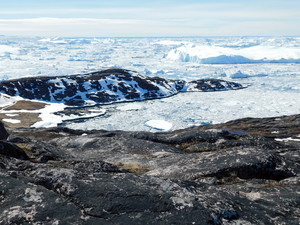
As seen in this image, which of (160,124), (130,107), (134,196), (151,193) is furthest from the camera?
Result: (130,107)

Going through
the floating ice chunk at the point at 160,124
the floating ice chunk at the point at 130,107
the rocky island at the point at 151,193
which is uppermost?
the rocky island at the point at 151,193

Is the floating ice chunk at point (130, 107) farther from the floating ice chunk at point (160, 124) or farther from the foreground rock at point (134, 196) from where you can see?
the foreground rock at point (134, 196)

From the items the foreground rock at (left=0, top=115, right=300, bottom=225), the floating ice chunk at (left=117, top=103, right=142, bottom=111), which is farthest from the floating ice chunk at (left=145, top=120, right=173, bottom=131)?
the foreground rock at (left=0, top=115, right=300, bottom=225)

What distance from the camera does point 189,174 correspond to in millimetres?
16031

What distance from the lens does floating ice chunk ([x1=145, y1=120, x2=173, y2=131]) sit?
115450 mm

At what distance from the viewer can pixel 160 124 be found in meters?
122

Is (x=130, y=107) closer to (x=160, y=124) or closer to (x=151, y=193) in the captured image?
(x=160, y=124)

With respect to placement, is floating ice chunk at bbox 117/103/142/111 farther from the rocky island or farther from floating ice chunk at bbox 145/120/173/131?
the rocky island

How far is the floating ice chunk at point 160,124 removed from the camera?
11545cm

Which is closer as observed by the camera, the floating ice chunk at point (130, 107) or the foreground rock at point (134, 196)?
the foreground rock at point (134, 196)

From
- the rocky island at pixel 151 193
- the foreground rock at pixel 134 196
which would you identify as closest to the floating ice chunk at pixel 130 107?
the rocky island at pixel 151 193

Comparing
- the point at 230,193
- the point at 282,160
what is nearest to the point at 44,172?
the point at 230,193

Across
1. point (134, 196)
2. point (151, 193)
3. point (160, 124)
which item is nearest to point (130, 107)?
point (160, 124)

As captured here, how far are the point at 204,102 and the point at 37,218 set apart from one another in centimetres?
16587
